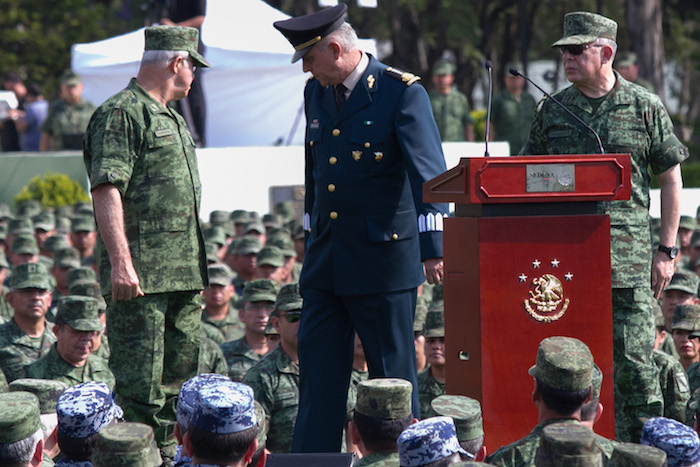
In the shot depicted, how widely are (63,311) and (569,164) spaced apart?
372cm

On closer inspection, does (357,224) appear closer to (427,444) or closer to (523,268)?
(523,268)

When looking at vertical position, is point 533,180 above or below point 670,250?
above

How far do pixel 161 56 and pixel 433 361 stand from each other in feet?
10.4

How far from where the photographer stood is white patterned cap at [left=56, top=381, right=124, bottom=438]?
12.1ft

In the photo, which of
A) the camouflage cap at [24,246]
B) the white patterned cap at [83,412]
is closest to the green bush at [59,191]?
the camouflage cap at [24,246]

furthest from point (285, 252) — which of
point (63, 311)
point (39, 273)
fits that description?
point (63, 311)

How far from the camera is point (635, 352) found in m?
4.92

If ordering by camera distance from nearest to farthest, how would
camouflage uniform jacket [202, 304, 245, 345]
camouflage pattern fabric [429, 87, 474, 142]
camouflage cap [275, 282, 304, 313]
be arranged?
camouflage cap [275, 282, 304, 313] → camouflage uniform jacket [202, 304, 245, 345] → camouflage pattern fabric [429, 87, 474, 142]

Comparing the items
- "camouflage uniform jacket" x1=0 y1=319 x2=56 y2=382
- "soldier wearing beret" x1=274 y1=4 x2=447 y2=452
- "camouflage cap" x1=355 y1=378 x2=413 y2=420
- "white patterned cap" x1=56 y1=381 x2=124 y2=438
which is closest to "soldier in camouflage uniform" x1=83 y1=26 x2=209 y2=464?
"soldier wearing beret" x1=274 y1=4 x2=447 y2=452

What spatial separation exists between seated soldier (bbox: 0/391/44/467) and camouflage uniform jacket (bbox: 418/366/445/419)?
3744 millimetres

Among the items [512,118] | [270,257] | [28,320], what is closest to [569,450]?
[28,320]

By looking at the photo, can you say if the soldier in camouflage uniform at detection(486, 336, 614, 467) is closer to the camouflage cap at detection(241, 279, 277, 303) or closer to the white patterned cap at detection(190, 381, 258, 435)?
the white patterned cap at detection(190, 381, 258, 435)

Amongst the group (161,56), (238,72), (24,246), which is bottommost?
(24,246)

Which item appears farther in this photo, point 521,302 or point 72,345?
point 72,345
